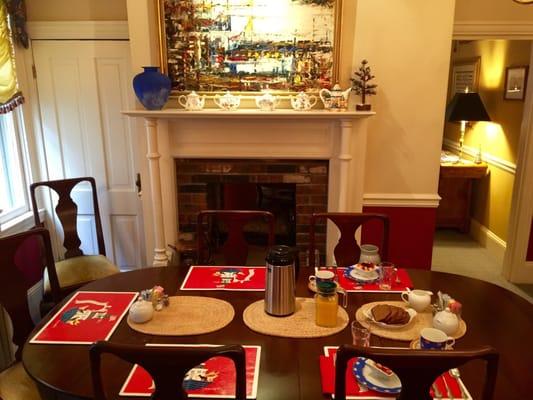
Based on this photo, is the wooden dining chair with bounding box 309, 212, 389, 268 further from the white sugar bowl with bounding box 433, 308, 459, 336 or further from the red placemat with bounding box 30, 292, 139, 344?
the red placemat with bounding box 30, 292, 139, 344

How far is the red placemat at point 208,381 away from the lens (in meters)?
1.28

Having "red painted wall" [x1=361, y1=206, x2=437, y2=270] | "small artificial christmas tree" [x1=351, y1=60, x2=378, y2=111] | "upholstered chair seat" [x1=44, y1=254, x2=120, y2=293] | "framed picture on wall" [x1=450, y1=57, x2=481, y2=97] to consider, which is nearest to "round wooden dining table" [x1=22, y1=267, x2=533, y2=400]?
"upholstered chair seat" [x1=44, y1=254, x2=120, y2=293]

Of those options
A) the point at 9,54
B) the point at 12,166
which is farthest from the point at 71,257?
the point at 9,54

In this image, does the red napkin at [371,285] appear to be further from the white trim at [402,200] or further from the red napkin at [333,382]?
the white trim at [402,200]

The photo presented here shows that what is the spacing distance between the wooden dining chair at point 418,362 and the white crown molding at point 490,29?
110 inches

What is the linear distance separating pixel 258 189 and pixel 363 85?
1.12 metres

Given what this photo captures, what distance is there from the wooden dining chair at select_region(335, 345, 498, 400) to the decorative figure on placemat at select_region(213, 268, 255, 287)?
3.13ft

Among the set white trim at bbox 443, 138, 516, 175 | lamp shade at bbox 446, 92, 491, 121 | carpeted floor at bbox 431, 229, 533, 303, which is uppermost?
lamp shade at bbox 446, 92, 491, 121

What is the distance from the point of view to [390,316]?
1623 millimetres

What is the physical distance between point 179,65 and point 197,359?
2.46 m

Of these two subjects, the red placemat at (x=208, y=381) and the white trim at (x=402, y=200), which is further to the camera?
the white trim at (x=402, y=200)

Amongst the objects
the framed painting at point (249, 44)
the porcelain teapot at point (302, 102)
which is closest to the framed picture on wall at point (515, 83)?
the framed painting at point (249, 44)

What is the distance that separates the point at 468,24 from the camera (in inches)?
128

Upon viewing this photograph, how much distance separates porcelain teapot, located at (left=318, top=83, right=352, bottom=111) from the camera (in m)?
2.99
